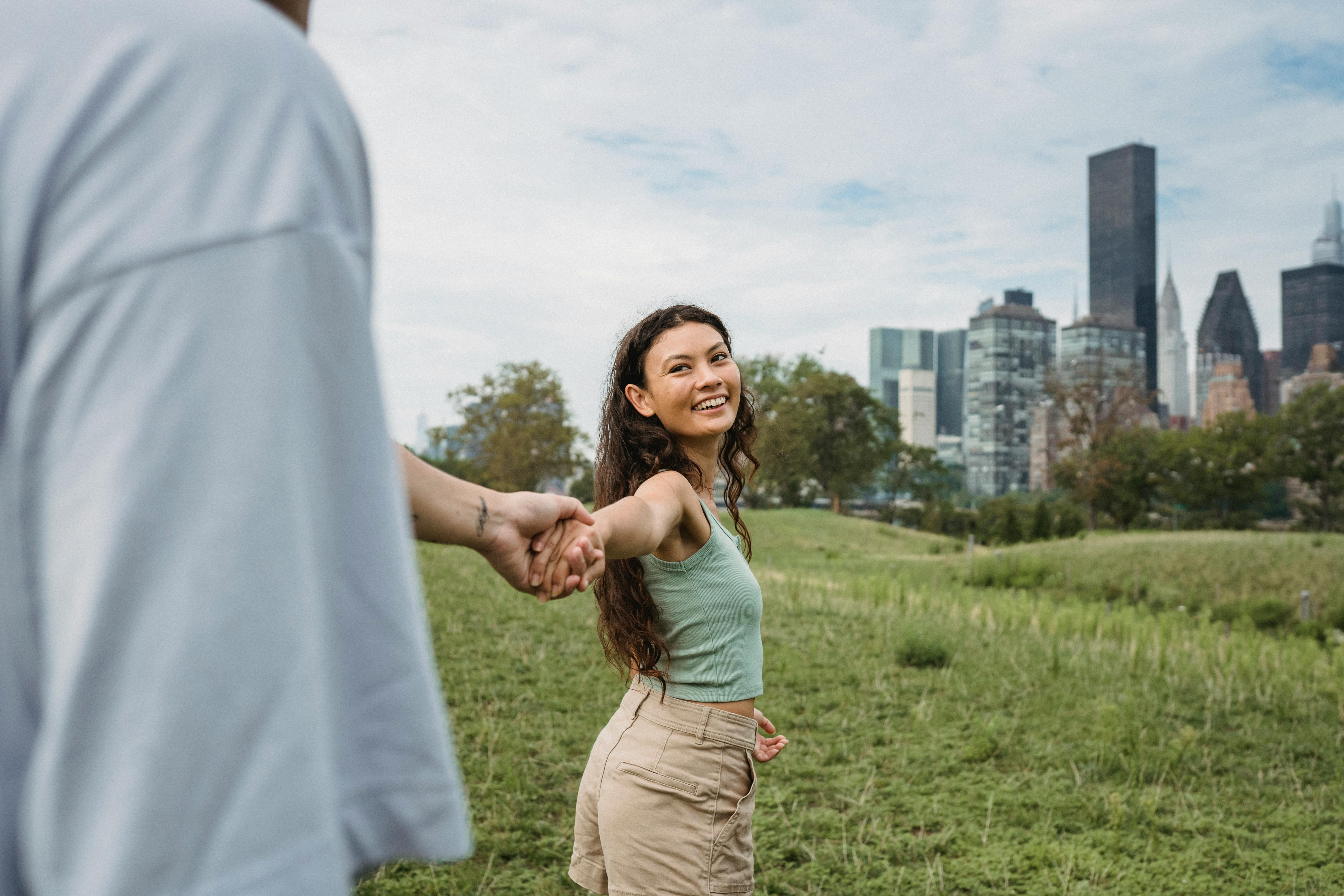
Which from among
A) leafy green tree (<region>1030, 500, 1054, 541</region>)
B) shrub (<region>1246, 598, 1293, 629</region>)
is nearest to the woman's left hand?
shrub (<region>1246, 598, 1293, 629</region>)

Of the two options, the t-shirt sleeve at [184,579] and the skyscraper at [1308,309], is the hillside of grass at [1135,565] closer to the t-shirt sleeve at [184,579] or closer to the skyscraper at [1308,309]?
the t-shirt sleeve at [184,579]

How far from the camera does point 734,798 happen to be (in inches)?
85.9

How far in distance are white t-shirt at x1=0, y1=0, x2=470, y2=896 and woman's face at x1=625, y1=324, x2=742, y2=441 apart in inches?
72.8

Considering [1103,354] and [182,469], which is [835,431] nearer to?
[1103,354]

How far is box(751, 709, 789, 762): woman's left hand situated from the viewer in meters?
2.38

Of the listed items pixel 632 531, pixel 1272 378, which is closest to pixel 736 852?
pixel 632 531

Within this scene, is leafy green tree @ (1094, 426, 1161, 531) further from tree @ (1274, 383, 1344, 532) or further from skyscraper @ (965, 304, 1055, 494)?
skyscraper @ (965, 304, 1055, 494)

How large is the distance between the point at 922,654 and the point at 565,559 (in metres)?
5.77

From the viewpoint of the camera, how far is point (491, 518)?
162 cm

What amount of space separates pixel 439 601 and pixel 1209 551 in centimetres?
1678

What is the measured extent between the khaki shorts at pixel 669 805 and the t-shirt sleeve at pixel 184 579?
1.63m

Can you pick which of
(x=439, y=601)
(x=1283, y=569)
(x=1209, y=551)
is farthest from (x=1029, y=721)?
(x=1209, y=551)

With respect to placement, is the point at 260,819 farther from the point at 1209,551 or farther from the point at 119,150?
the point at 1209,551

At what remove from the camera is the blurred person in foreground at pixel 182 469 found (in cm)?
50
